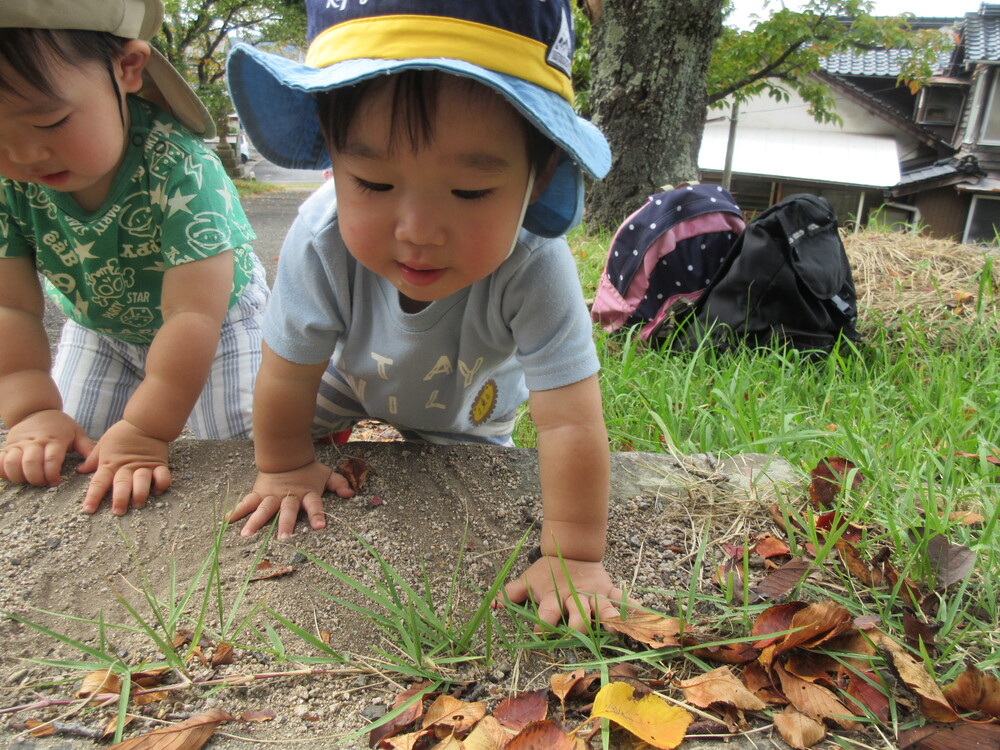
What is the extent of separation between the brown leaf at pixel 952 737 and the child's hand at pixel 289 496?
111 cm

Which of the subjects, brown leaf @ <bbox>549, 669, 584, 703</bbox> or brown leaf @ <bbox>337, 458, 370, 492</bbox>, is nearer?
brown leaf @ <bbox>549, 669, 584, 703</bbox>

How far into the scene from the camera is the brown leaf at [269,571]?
143cm

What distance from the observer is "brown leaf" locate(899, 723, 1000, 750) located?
103 cm

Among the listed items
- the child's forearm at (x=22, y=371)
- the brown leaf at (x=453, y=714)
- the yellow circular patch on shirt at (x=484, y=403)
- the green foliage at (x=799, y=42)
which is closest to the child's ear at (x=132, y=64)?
the child's forearm at (x=22, y=371)

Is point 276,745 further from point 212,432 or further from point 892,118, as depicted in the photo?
point 892,118

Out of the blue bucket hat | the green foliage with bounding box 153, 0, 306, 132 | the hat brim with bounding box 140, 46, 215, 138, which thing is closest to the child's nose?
the blue bucket hat

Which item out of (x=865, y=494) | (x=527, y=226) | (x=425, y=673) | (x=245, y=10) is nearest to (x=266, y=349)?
(x=527, y=226)

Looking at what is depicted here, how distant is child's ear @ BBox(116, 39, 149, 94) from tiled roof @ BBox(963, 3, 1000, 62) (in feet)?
57.5

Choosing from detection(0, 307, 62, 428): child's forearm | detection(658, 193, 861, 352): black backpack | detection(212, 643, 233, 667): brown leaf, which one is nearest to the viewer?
detection(212, 643, 233, 667): brown leaf

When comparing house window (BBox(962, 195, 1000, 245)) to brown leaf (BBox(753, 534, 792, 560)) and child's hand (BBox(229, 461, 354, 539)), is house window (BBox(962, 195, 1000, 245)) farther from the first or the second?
child's hand (BBox(229, 461, 354, 539))

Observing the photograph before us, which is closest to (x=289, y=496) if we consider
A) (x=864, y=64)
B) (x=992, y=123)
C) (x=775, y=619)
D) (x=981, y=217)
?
(x=775, y=619)

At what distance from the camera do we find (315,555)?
1.50 meters

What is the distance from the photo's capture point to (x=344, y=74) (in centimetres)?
112

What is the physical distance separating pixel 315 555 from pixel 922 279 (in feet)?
12.9
